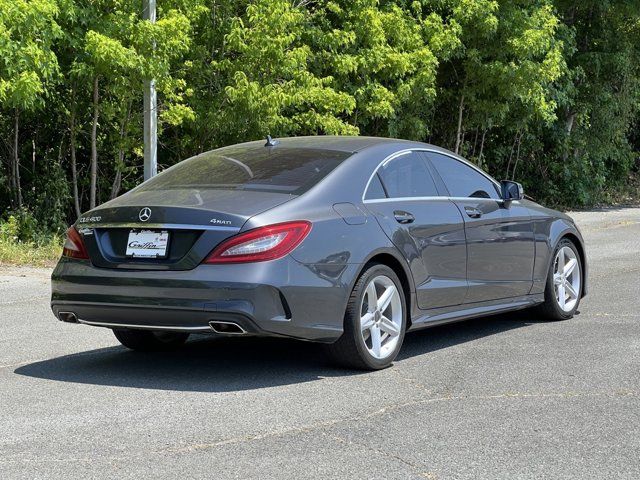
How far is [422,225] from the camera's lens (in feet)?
25.1

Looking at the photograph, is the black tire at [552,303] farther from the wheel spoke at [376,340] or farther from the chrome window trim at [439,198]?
the wheel spoke at [376,340]

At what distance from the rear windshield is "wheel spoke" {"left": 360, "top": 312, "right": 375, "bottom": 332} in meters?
0.87

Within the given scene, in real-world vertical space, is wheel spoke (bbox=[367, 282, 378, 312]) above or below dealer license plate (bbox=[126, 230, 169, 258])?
below

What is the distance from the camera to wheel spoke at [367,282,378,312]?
23.2ft

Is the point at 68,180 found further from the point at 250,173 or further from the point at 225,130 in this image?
the point at 250,173

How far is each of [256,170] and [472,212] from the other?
5.72 ft

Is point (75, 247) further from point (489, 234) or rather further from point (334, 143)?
point (489, 234)

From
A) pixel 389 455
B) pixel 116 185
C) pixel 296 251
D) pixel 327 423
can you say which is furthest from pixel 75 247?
pixel 116 185

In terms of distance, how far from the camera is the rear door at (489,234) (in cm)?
821

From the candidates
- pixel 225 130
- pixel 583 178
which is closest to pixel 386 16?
pixel 225 130

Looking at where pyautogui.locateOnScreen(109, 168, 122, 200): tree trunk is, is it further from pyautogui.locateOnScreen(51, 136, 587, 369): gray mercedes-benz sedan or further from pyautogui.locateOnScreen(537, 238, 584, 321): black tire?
pyautogui.locateOnScreen(51, 136, 587, 369): gray mercedes-benz sedan

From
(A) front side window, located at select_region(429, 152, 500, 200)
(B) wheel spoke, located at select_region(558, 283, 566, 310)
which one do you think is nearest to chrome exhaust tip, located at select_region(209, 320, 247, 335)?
(A) front side window, located at select_region(429, 152, 500, 200)

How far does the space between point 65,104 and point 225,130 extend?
233cm

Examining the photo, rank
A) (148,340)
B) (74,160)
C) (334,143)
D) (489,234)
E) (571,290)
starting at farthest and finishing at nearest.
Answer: (74,160)
(571,290)
(489,234)
(148,340)
(334,143)
